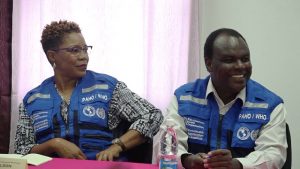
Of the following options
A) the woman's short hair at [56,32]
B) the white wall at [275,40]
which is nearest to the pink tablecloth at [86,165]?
the woman's short hair at [56,32]

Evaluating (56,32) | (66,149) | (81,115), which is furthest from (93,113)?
(56,32)

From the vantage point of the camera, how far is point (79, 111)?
213 centimetres

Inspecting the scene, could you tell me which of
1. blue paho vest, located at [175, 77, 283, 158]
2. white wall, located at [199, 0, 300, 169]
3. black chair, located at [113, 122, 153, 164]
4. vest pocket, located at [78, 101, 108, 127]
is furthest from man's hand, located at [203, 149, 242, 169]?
white wall, located at [199, 0, 300, 169]

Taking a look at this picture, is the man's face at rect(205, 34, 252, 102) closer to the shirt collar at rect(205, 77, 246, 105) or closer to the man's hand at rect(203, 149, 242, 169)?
the shirt collar at rect(205, 77, 246, 105)

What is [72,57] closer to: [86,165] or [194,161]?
[86,165]

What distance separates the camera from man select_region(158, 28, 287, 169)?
5.40ft

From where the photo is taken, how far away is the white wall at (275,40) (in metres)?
2.81

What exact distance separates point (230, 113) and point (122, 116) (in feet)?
2.17

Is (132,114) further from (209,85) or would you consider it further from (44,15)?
(44,15)

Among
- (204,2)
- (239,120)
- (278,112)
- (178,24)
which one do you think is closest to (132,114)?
(239,120)

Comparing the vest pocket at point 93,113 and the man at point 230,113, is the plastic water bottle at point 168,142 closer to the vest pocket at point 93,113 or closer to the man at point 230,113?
the man at point 230,113

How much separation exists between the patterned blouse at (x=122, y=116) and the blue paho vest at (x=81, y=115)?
3 cm

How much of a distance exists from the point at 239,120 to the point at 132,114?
65 centimetres

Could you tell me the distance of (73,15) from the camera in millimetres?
2912
